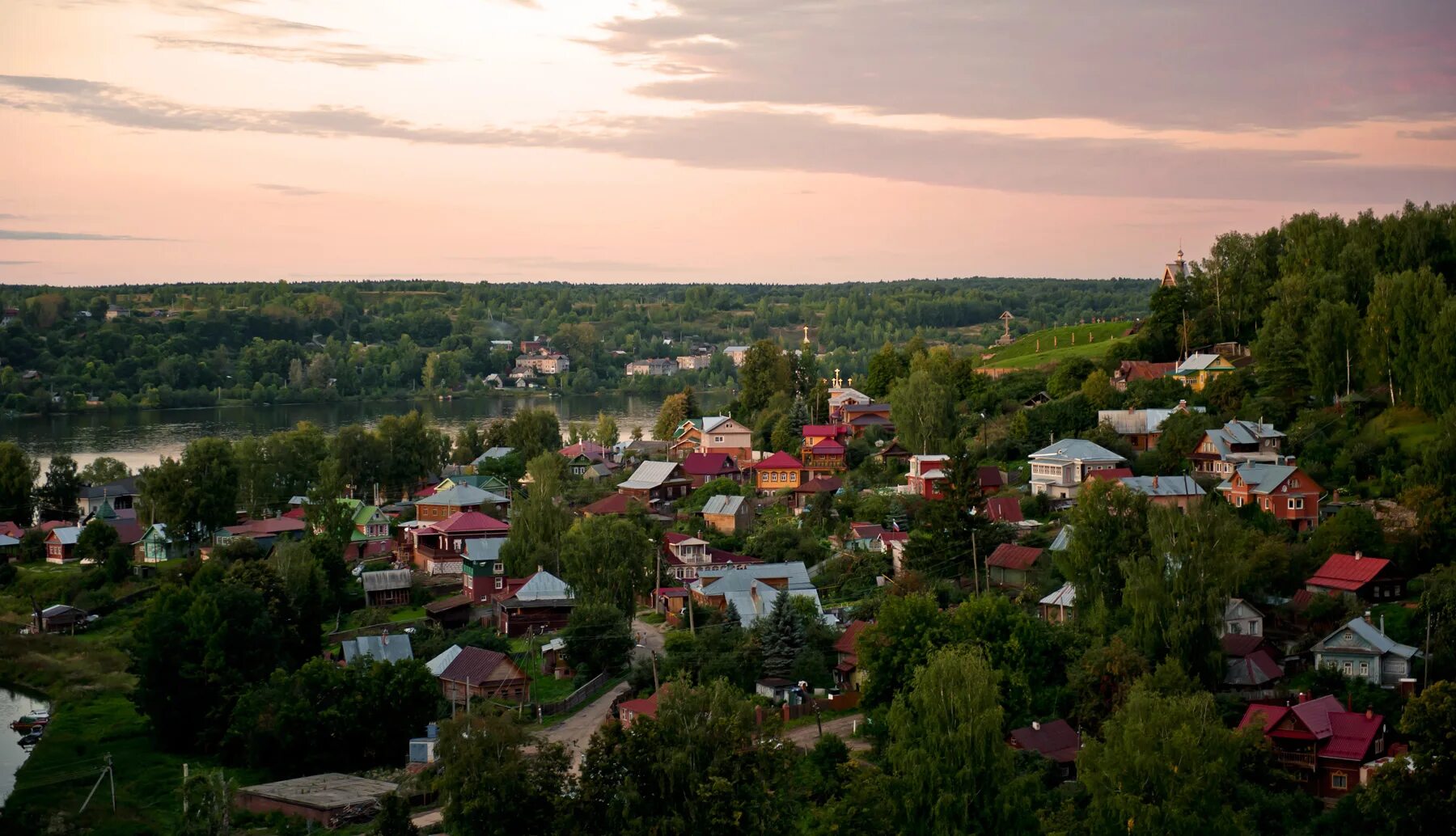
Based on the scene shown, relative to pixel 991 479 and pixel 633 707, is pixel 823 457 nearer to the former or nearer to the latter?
pixel 991 479

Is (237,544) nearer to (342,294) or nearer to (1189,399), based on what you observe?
(1189,399)

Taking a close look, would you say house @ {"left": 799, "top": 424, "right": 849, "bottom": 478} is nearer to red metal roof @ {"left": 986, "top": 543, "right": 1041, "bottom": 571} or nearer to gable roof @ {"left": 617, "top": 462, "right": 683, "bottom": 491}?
gable roof @ {"left": 617, "top": 462, "right": 683, "bottom": 491}

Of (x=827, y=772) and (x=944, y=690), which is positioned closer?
(x=944, y=690)

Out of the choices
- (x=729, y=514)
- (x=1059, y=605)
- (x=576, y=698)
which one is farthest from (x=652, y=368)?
(x=576, y=698)

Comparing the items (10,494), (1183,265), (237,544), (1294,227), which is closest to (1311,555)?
(1294,227)

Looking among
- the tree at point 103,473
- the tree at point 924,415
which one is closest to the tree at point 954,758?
the tree at point 924,415

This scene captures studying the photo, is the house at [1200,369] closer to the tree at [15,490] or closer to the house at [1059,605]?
the house at [1059,605]
